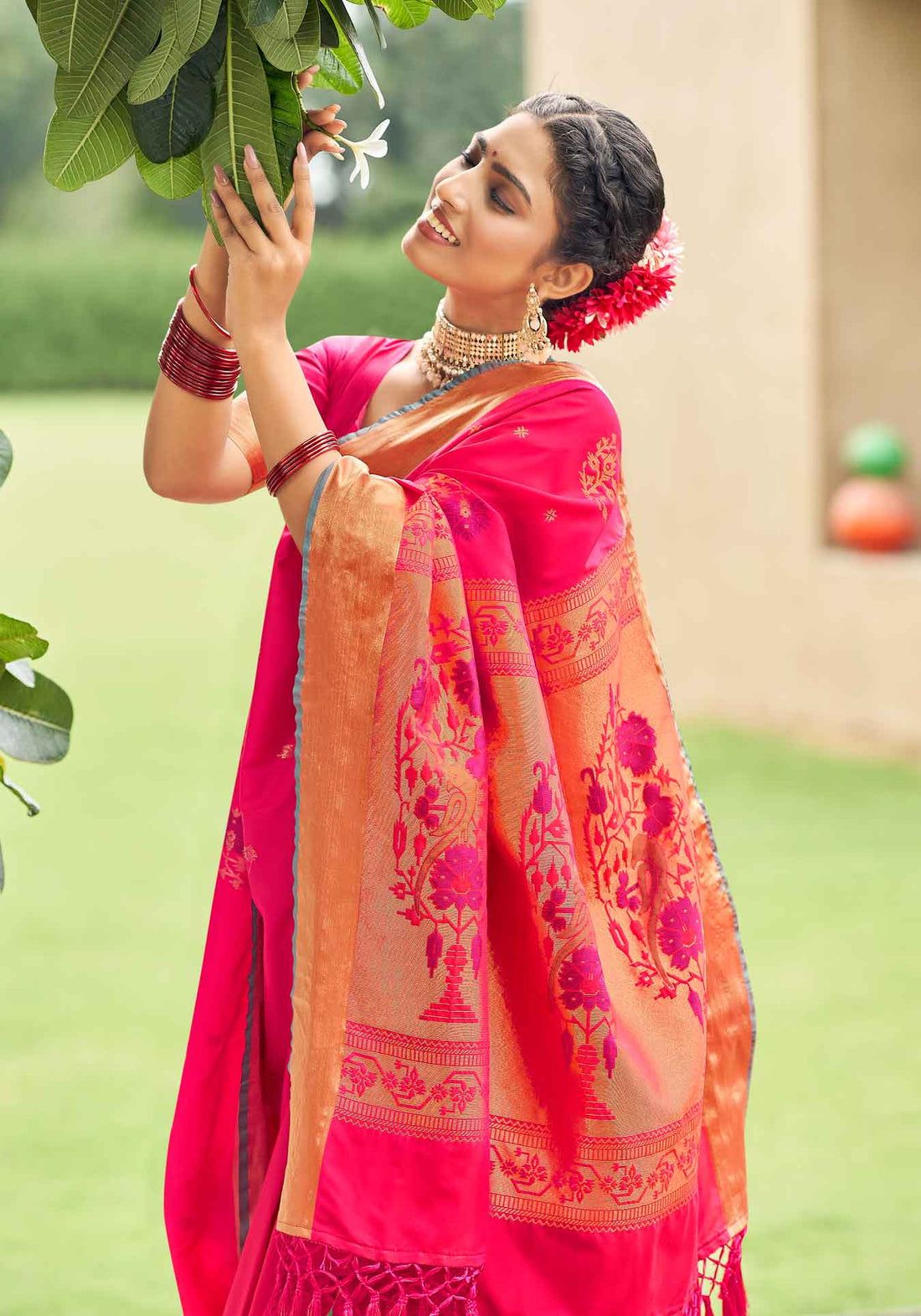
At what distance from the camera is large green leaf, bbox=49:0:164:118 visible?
3.55 ft

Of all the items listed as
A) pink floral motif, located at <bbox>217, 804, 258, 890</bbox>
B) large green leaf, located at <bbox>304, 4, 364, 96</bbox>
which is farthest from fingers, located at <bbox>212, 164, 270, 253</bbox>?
pink floral motif, located at <bbox>217, 804, 258, 890</bbox>

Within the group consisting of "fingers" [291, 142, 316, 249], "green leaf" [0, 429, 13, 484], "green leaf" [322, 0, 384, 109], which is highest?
"green leaf" [322, 0, 384, 109]

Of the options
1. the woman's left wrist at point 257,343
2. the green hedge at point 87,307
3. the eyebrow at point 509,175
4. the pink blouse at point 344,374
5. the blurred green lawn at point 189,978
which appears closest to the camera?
the woman's left wrist at point 257,343

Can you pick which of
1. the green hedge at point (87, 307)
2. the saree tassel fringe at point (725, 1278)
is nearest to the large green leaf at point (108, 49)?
the saree tassel fringe at point (725, 1278)

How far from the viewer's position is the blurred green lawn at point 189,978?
2.49 m

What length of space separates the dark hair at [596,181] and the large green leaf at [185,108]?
0.88ft

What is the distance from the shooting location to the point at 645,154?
4.27 feet

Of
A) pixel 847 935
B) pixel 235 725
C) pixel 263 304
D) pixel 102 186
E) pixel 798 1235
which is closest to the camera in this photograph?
pixel 263 304

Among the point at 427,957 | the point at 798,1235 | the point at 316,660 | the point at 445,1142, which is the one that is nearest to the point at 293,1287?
the point at 445,1142

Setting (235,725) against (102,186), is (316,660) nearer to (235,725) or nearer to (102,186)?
(235,725)

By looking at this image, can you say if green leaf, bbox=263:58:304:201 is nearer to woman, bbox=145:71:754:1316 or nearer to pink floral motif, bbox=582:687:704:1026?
woman, bbox=145:71:754:1316

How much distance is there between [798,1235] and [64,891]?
91.5 inches

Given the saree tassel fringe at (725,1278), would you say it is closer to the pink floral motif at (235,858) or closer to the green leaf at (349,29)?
the pink floral motif at (235,858)

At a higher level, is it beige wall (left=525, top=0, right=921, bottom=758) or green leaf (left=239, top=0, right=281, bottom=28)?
beige wall (left=525, top=0, right=921, bottom=758)
